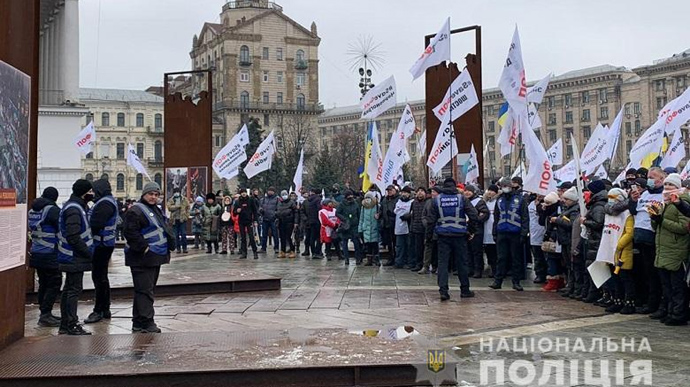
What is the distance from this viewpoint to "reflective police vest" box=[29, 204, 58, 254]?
9758 mm

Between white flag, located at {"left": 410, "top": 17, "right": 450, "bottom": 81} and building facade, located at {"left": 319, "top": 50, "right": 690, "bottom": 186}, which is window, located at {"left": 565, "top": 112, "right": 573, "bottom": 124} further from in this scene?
white flag, located at {"left": 410, "top": 17, "right": 450, "bottom": 81}

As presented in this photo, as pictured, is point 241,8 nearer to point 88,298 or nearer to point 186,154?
point 186,154

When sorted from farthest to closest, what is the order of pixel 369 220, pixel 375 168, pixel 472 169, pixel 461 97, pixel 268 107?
pixel 268 107
pixel 375 168
pixel 472 169
pixel 369 220
pixel 461 97

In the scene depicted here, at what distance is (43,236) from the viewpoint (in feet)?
32.2

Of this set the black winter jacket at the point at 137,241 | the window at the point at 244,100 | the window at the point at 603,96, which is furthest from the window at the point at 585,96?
the black winter jacket at the point at 137,241

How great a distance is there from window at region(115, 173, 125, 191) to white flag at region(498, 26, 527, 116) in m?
95.1

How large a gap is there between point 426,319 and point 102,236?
15.1 ft

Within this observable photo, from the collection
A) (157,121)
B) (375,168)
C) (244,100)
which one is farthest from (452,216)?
(157,121)

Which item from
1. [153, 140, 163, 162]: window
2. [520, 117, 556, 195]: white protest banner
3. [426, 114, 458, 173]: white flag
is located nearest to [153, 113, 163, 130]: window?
[153, 140, 163, 162]: window

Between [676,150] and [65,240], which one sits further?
[676,150]

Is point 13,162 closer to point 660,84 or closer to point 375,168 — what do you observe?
point 375,168

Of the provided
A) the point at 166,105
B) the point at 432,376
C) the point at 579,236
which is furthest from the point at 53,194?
the point at 166,105

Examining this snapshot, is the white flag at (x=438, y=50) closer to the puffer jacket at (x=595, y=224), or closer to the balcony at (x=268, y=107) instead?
the puffer jacket at (x=595, y=224)

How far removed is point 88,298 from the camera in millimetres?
12617
